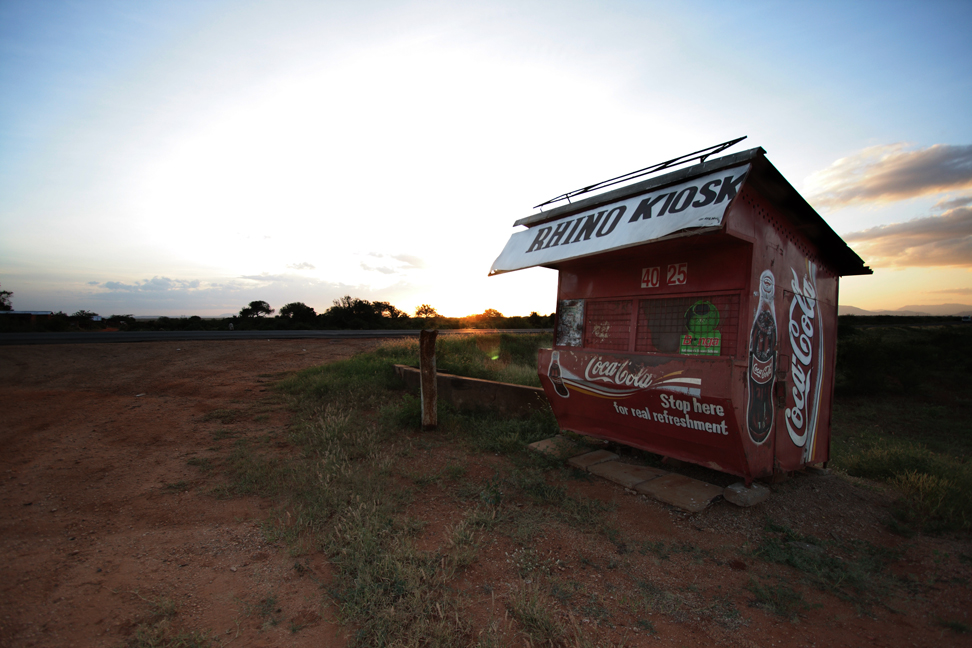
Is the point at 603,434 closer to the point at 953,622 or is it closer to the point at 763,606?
the point at 763,606

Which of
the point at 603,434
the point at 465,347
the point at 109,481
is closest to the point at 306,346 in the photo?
the point at 465,347

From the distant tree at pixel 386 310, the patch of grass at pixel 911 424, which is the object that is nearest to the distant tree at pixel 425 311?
the distant tree at pixel 386 310

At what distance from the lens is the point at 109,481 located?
460cm

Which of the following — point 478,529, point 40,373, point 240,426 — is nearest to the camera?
point 478,529

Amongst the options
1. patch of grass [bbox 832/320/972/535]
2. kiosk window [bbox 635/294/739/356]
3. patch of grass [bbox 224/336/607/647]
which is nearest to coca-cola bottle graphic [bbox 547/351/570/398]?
patch of grass [bbox 224/336/607/647]

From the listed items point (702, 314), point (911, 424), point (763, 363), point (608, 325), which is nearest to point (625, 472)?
point (608, 325)

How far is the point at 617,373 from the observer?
488cm

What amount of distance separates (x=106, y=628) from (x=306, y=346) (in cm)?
1526

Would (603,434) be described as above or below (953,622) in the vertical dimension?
above

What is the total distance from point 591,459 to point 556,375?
44.6 inches

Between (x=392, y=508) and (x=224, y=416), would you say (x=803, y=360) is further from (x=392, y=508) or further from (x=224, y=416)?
(x=224, y=416)

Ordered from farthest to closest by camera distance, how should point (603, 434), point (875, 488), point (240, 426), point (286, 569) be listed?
point (240, 426)
point (603, 434)
point (875, 488)
point (286, 569)

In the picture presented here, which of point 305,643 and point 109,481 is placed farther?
point 109,481

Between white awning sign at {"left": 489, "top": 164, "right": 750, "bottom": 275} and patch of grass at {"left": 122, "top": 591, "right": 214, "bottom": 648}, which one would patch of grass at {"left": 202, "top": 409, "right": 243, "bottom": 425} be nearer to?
patch of grass at {"left": 122, "top": 591, "right": 214, "bottom": 648}
